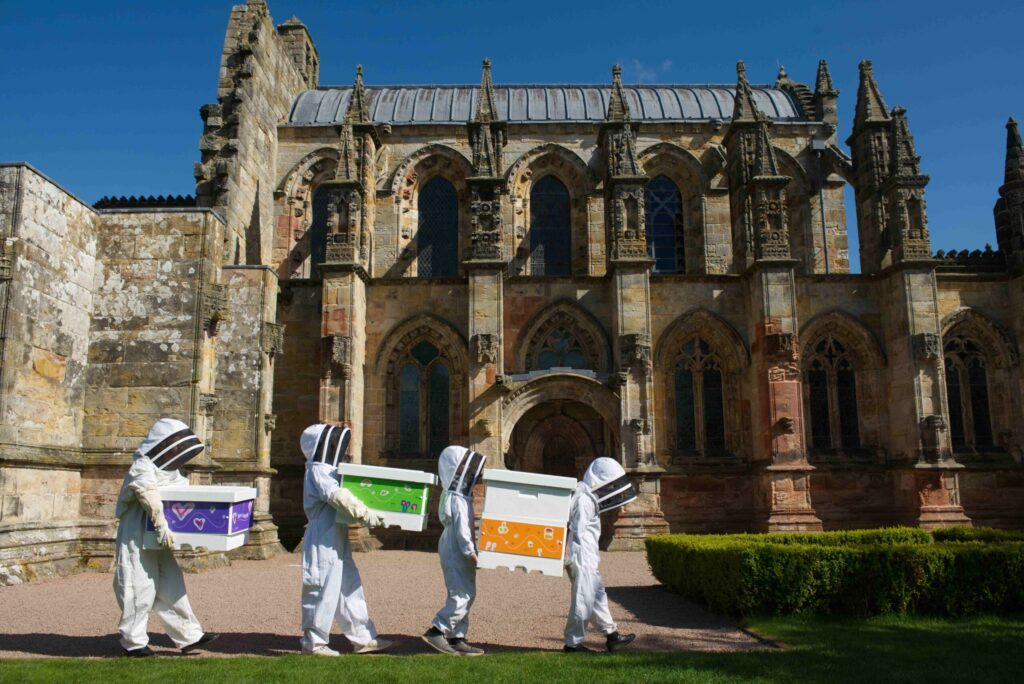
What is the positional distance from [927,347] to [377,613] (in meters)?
15.0

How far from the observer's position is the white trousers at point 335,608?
7531 millimetres

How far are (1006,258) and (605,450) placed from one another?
36.6 feet

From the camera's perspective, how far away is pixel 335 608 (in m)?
7.66

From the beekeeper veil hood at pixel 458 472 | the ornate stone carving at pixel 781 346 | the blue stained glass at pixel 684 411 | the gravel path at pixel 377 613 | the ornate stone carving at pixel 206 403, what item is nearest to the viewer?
the beekeeper veil hood at pixel 458 472

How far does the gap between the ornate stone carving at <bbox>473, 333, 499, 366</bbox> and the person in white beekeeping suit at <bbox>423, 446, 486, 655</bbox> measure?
36.7 ft

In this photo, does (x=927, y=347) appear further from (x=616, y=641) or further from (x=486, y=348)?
(x=616, y=641)

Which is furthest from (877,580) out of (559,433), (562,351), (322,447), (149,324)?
(559,433)

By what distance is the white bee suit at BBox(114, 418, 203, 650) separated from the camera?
754 centimetres

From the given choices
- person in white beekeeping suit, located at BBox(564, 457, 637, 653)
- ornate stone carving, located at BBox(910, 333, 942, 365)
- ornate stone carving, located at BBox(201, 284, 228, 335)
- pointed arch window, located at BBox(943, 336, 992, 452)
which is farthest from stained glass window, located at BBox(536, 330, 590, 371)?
person in white beekeeping suit, located at BBox(564, 457, 637, 653)

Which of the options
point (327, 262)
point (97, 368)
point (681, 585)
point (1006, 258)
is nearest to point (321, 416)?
point (327, 262)

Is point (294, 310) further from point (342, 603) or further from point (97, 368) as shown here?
point (342, 603)

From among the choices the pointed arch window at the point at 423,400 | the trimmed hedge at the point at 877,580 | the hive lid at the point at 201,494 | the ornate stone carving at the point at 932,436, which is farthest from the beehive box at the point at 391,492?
the ornate stone carving at the point at 932,436

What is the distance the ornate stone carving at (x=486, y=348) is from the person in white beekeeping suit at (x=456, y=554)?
11.2m

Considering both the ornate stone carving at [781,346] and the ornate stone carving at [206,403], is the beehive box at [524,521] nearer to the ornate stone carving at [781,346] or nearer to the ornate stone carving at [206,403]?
the ornate stone carving at [206,403]
